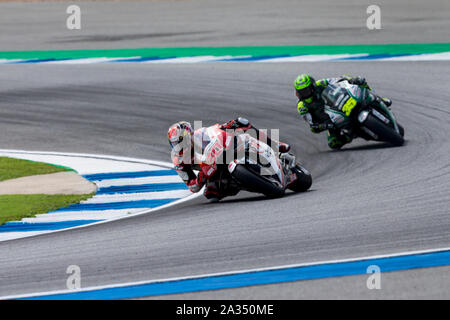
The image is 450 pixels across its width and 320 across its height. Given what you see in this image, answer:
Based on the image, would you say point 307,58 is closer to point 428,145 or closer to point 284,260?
point 428,145

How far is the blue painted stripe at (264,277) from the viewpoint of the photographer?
6.69 meters

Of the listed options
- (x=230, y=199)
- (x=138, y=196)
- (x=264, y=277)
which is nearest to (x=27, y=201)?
A: (x=138, y=196)

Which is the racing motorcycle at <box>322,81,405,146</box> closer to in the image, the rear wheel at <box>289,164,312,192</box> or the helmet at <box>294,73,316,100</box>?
the helmet at <box>294,73,316,100</box>

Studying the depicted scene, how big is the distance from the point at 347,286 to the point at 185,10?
1033 inches

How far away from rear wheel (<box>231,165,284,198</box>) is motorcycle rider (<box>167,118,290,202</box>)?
45 centimetres

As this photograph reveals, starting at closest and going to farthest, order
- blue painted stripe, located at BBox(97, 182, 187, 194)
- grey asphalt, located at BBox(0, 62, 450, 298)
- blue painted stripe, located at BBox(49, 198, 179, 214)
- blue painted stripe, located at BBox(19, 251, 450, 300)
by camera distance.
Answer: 1. blue painted stripe, located at BBox(19, 251, 450, 300)
2. grey asphalt, located at BBox(0, 62, 450, 298)
3. blue painted stripe, located at BBox(49, 198, 179, 214)
4. blue painted stripe, located at BBox(97, 182, 187, 194)

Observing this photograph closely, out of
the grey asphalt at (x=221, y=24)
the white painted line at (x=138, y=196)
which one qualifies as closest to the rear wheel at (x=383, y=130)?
the white painted line at (x=138, y=196)

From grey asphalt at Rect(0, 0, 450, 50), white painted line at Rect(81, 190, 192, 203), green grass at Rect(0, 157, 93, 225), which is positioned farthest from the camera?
grey asphalt at Rect(0, 0, 450, 50)

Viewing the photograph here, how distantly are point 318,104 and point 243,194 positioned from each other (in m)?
2.78

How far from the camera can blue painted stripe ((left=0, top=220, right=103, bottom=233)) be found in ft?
31.1

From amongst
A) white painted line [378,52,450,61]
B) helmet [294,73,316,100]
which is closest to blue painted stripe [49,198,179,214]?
helmet [294,73,316,100]

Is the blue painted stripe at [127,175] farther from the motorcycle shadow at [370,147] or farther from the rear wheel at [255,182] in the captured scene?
the motorcycle shadow at [370,147]

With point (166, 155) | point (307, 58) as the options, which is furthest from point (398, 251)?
point (307, 58)

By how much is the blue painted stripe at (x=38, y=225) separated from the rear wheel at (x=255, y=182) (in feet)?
5.59
